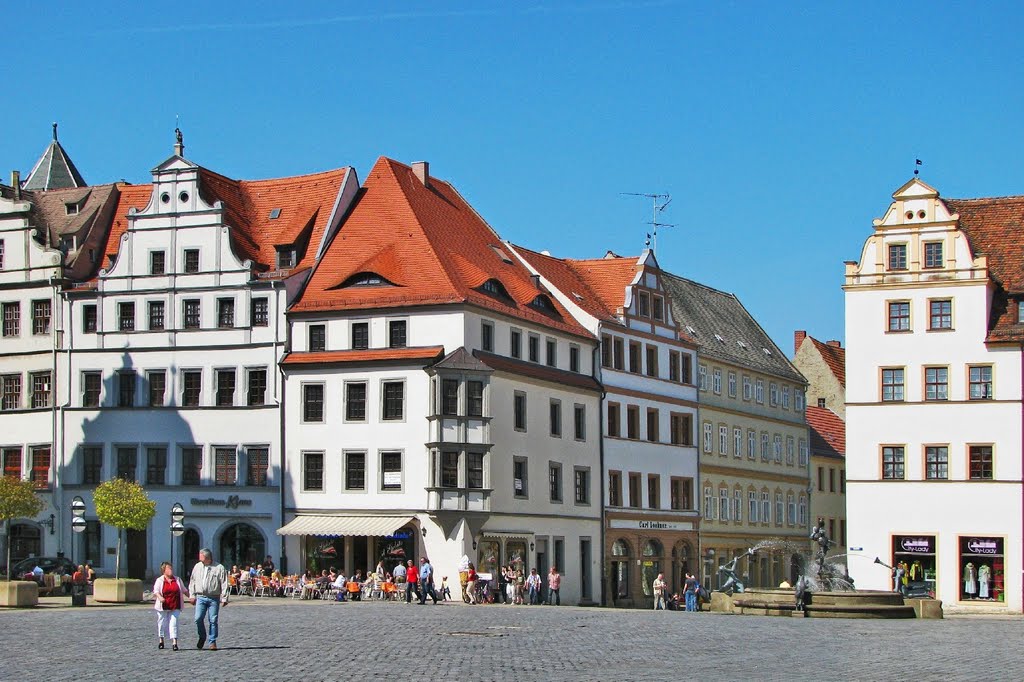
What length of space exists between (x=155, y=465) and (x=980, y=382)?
32.1 m

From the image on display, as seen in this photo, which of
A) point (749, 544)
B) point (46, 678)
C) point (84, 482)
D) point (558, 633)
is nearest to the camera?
point (46, 678)

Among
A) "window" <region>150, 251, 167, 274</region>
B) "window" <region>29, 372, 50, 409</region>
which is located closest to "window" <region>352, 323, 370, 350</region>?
"window" <region>150, 251, 167, 274</region>

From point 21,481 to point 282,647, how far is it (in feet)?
119

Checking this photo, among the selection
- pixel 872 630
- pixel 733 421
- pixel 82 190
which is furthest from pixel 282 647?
pixel 733 421

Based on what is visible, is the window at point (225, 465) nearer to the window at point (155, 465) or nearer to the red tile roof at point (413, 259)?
the window at point (155, 465)

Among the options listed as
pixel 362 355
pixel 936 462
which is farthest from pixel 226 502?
pixel 936 462

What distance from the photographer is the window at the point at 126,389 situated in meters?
67.8

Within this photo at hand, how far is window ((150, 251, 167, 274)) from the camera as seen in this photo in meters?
68.4

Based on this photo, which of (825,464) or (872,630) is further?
(825,464)

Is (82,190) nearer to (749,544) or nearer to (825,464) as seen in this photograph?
(749,544)

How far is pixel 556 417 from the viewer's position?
70.4 meters

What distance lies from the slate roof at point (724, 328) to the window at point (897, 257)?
18.5 meters

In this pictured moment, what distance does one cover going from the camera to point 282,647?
107 ft

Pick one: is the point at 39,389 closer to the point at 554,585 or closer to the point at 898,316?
the point at 554,585
